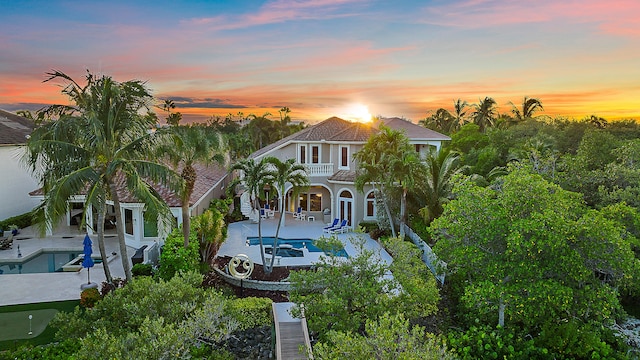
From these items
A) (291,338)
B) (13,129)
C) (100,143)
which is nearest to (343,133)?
(100,143)

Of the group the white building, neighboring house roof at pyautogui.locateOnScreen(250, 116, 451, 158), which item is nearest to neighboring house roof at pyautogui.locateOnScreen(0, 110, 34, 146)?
the white building

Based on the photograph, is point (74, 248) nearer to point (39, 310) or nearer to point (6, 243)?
point (6, 243)

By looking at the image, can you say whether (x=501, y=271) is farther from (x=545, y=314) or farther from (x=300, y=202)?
(x=300, y=202)

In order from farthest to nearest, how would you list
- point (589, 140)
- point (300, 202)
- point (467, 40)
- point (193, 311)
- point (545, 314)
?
1. point (300, 202)
2. point (467, 40)
3. point (589, 140)
4. point (545, 314)
5. point (193, 311)

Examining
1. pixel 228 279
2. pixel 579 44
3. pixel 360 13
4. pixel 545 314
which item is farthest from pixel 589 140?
pixel 228 279

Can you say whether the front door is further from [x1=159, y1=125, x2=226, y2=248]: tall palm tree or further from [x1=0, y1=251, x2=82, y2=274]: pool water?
[x1=0, y1=251, x2=82, y2=274]: pool water

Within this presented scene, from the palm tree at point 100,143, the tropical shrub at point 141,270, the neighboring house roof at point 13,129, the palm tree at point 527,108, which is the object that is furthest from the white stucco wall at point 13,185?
the palm tree at point 527,108
